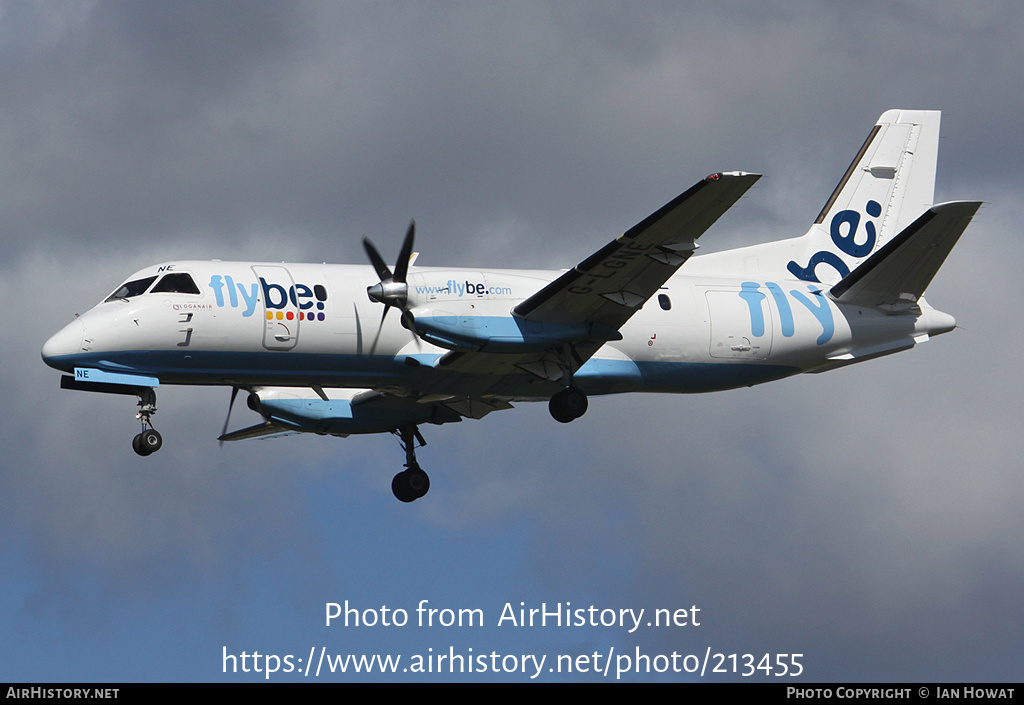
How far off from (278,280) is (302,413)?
4.30 m

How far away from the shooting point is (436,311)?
22.3 metres

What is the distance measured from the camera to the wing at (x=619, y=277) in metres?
20.9

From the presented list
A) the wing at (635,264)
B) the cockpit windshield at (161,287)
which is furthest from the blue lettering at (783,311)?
the cockpit windshield at (161,287)

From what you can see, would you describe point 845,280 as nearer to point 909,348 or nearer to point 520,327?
point 909,348

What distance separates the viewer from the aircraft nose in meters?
22.2

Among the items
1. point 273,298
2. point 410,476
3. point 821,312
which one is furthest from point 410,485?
point 821,312

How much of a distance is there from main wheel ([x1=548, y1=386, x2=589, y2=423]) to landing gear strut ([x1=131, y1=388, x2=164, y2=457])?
256 inches

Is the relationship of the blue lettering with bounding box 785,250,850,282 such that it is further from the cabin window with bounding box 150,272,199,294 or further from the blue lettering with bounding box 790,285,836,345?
the cabin window with bounding box 150,272,199,294

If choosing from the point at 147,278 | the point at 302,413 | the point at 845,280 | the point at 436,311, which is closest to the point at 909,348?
the point at 845,280

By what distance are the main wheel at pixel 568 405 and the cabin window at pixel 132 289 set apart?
6944 mm

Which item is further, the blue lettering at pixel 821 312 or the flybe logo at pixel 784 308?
the blue lettering at pixel 821 312

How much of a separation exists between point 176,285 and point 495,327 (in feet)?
17.0

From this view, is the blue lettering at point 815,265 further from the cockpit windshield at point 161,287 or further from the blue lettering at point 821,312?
the cockpit windshield at point 161,287
